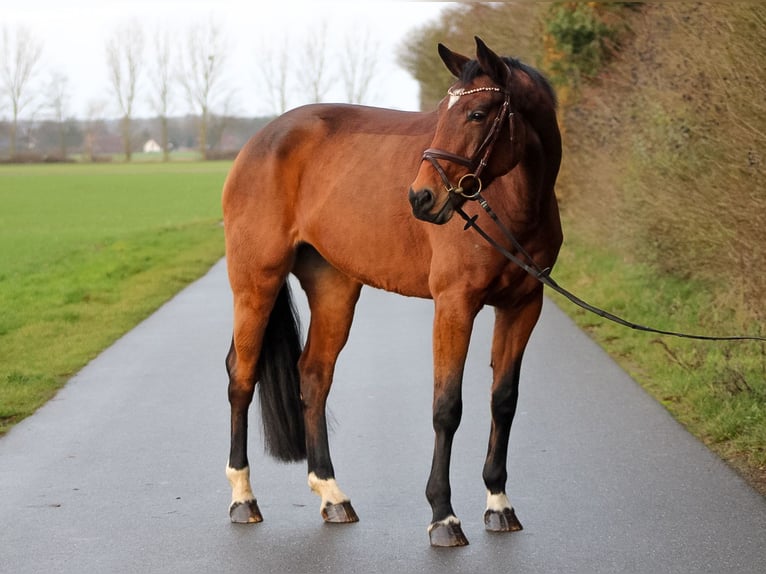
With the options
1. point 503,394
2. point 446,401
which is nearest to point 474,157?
point 446,401

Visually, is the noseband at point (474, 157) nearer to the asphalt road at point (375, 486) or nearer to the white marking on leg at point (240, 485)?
the asphalt road at point (375, 486)

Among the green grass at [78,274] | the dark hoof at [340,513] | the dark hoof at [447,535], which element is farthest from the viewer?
the green grass at [78,274]

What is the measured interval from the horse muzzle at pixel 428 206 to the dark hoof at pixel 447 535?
4.25 ft

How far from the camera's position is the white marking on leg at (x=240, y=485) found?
569cm

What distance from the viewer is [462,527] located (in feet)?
18.0

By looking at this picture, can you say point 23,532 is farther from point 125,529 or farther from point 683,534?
point 683,534

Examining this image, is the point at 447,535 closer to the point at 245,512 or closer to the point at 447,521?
the point at 447,521

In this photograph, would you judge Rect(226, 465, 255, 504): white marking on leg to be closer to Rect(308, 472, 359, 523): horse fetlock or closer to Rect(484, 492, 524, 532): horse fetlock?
Rect(308, 472, 359, 523): horse fetlock

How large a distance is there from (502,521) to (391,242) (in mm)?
1322

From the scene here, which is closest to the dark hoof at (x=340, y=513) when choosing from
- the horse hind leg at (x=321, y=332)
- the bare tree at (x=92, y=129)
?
the horse hind leg at (x=321, y=332)

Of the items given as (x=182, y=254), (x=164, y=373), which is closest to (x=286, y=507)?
(x=164, y=373)

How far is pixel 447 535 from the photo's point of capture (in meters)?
5.13

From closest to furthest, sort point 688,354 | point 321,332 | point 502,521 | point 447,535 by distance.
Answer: point 447,535 → point 502,521 → point 321,332 → point 688,354

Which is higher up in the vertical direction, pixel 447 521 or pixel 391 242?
pixel 391 242
